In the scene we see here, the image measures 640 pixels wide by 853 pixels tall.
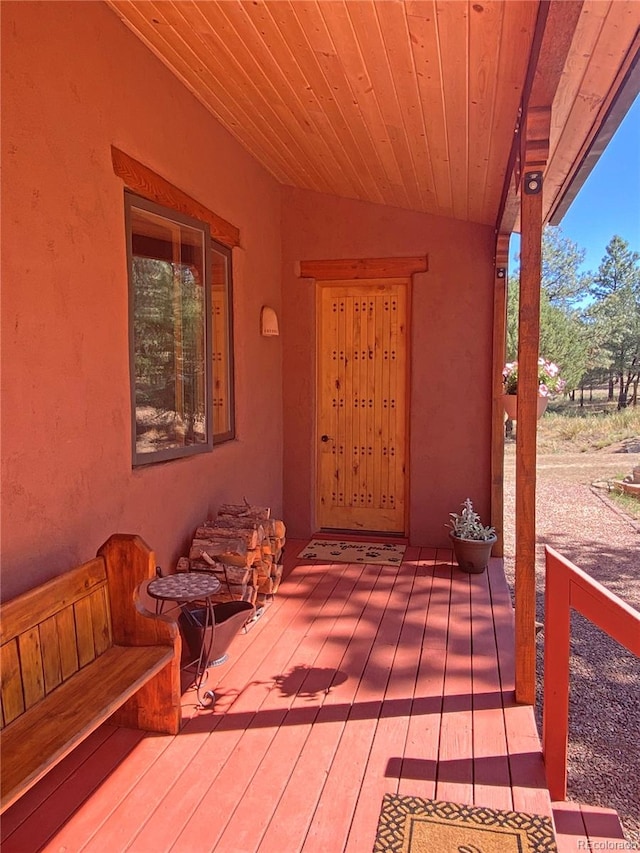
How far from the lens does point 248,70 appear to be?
297 centimetres

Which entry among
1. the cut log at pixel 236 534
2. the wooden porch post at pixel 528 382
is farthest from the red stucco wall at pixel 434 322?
the wooden porch post at pixel 528 382

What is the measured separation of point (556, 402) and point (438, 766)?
Result: 46.4 feet

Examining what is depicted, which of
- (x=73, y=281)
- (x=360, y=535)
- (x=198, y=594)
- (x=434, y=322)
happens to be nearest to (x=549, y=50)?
(x=73, y=281)

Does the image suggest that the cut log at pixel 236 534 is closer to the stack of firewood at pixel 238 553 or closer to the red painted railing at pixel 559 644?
the stack of firewood at pixel 238 553

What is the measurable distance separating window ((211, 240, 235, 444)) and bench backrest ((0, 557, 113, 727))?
1.80 metres

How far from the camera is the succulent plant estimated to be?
443 cm

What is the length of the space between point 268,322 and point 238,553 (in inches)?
84.2

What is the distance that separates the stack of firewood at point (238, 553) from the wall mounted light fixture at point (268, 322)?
1.61m

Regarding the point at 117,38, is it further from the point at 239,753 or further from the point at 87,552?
the point at 239,753

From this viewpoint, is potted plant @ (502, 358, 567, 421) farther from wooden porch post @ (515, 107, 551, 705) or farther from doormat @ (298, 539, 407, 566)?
wooden porch post @ (515, 107, 551, 705)

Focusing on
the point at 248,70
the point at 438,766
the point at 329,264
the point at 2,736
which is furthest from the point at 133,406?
the point at 329,264

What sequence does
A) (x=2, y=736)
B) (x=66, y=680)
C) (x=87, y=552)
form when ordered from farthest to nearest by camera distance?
(x=87, y=552), (x=66, y=680), (x=2, y=736)

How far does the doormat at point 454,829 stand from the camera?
173cm

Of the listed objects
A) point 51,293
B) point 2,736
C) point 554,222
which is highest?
point 554,222
